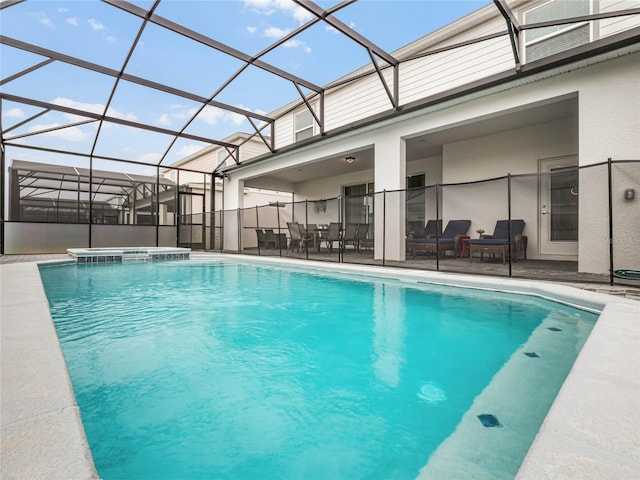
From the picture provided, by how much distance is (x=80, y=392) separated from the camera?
66.2 inches

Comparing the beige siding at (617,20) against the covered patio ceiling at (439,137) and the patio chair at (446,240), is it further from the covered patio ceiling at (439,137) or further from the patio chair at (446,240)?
the patio chair at (446,240)

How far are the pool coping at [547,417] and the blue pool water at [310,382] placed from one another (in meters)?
0.24

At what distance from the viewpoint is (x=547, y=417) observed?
111 cm

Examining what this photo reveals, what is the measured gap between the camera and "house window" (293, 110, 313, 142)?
9680 millimetres

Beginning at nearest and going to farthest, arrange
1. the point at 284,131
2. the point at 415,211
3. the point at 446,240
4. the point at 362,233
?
1. the point at 415,211
2. the point at 446,240
3. the point at 362,233
4. the point at 284,131

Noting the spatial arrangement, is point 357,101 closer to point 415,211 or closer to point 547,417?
point 415,211

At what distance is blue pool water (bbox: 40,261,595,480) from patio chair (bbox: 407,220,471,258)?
368cm

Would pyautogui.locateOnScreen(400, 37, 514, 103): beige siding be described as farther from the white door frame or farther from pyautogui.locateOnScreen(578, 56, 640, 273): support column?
the white door frame

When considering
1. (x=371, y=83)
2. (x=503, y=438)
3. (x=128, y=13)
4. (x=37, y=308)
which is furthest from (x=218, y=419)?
(x=371, y=83)

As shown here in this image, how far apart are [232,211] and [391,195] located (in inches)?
248

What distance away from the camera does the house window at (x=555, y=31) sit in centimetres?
527

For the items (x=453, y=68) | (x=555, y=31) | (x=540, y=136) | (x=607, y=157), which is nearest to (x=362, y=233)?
(x=453, y=68)

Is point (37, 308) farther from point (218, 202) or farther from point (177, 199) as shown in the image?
→ point (218, 202)

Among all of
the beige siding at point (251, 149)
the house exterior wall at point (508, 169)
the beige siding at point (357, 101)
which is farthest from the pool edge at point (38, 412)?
the beige siding at point (251, 149)
